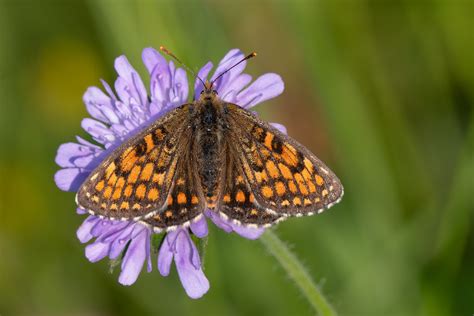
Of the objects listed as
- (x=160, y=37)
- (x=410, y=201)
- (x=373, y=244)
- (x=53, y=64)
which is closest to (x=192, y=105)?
(x=160, y=37)

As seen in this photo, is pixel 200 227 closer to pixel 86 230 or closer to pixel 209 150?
pixel 209 150

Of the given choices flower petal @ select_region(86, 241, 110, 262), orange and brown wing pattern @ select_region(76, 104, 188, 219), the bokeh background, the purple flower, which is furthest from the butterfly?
the bokeh background

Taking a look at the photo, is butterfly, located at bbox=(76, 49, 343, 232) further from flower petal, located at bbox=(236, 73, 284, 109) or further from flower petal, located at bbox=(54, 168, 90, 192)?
flower petal, located at bbox=(54, 168, 90, 192)

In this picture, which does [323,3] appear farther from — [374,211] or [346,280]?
[346,280]

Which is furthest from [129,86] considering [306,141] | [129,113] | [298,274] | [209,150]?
[306,141]

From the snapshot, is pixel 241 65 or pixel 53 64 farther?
pixel 53 64
